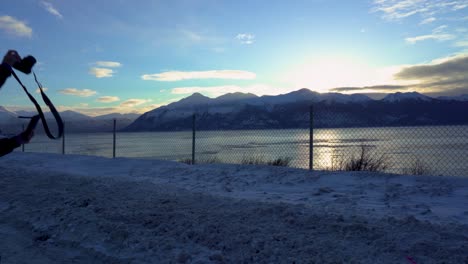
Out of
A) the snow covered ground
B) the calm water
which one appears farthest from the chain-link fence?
the snow covered ground

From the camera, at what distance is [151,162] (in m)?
12.9

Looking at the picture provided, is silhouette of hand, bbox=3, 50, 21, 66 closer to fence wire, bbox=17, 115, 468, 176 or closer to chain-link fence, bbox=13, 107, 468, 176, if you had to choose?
chain-link fence, bbox=13, 107, 468, 176

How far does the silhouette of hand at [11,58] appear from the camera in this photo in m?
3.86

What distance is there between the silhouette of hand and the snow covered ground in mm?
2412

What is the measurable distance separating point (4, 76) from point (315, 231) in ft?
13.0

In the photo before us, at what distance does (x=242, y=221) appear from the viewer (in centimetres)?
529

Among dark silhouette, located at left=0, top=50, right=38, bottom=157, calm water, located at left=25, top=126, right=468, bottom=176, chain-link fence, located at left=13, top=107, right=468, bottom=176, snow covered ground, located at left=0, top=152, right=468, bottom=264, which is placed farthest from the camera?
calm water, located at left=25, top=126, right=468, bottom=176

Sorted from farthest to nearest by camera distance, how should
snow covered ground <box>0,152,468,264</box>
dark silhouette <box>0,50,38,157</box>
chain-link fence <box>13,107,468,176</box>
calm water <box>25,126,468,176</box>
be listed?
calm water <box>25,126,468,176</box>, chain-link fence <box>13,107,468,176</box>, snow covered ground <box>0,152,468,264</box>, dark silhouette <box>0,50,38,157</box>

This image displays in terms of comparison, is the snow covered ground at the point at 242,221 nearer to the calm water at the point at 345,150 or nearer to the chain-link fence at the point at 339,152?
A: the chain-link fence at the point at 339,152

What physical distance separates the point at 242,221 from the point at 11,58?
11.3ft

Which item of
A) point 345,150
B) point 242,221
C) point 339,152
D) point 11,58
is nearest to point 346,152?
point 339,152

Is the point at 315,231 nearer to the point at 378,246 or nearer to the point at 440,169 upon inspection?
the point at 378,246

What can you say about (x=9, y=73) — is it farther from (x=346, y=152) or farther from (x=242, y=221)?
(x=346, y=152)

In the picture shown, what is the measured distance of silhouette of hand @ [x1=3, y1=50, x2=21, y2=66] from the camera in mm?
3860
